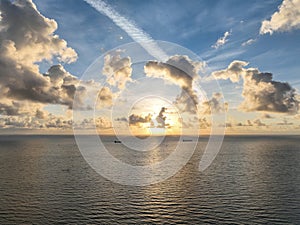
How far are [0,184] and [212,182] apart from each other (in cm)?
8552

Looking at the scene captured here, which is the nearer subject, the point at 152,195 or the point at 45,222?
the point at 45,222

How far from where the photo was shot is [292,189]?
95.7 metres

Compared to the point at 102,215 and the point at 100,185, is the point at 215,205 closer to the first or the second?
the point at 102,215

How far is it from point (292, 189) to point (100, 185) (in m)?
71.9

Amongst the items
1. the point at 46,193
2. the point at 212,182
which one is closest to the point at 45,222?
the point at 46,193

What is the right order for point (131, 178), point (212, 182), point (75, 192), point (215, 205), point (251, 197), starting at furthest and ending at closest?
point (131, 178), point (212, 182), point (75, 192), point (251, 197), point (215, 205)

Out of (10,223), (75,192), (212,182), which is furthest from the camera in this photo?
(212,182)

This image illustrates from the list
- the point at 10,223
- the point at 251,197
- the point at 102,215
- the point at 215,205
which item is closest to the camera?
the point at 10,223

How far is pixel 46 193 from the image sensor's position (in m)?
88.4

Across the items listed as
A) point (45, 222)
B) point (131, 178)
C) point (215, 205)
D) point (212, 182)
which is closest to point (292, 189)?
point (212, 182)

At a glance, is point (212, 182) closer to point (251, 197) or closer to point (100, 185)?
point (251, 197)

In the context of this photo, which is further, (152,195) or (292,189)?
(292,189)

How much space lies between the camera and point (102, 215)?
67250 millimetres

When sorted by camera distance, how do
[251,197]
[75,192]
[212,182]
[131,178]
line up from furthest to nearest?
[131,178], [212,182], [75,192], [251,197]
